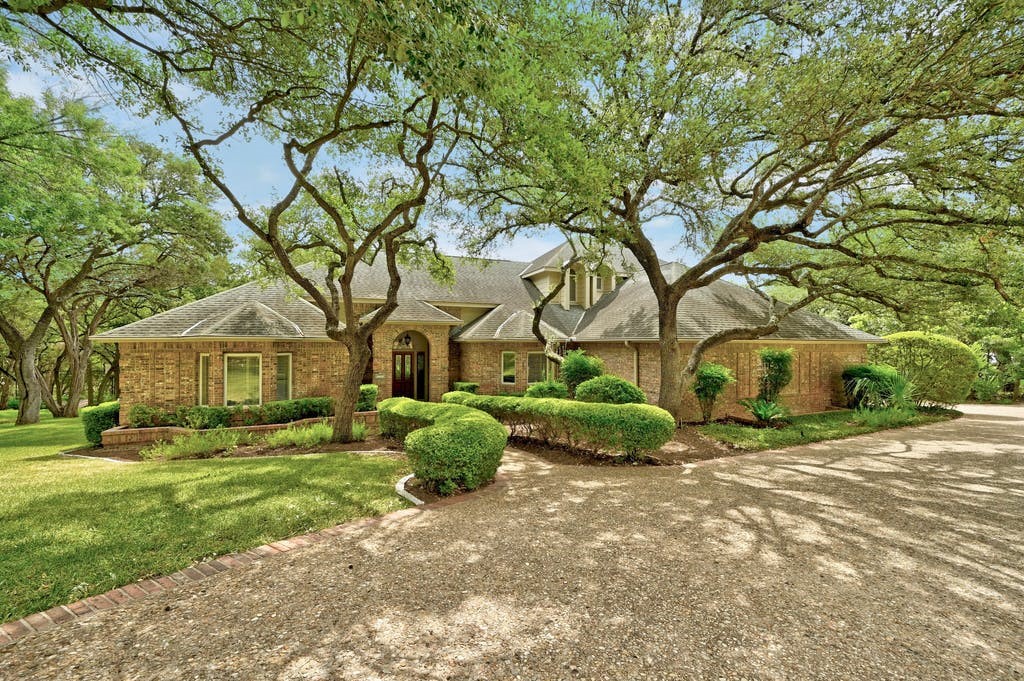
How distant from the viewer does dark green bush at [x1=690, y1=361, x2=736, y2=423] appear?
1330 centimetres

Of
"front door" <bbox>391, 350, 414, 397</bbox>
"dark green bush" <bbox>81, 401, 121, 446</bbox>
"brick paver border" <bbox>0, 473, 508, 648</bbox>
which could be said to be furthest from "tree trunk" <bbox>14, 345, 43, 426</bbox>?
"brick paver border" <bbox>0, 473, 508, 648</bbox>

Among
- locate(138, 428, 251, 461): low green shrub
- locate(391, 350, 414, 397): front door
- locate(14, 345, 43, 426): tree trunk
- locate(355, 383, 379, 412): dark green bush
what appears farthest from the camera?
locate(14, 345, 43, 426): tree trunk

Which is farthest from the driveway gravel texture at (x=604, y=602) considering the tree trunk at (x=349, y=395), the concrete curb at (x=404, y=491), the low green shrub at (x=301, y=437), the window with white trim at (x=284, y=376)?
the window with white trim at (x=284, y=376)

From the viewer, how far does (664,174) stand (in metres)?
10.1

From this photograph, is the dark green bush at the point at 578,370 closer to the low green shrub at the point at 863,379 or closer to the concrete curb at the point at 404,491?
the concrete curb at the point at 404,491

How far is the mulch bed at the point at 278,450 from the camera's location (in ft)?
33.9

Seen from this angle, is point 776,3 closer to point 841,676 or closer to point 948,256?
point 948,256

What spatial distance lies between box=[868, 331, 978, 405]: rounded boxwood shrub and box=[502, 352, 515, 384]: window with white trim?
1604 cm

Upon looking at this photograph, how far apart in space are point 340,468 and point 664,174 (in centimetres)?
957

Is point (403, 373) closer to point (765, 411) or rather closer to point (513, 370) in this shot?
point (513, 370)

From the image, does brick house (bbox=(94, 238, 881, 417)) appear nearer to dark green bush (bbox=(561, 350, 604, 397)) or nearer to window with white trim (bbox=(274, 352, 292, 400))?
window with white trim (bbox=(274, 352, 292, 400))

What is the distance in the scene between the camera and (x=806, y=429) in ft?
42.2

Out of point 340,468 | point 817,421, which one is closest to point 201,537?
point 340,468

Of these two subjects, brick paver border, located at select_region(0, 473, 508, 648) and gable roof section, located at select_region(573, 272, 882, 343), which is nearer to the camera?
brick paver border, located at select_region(0, 473, 508, 648)
